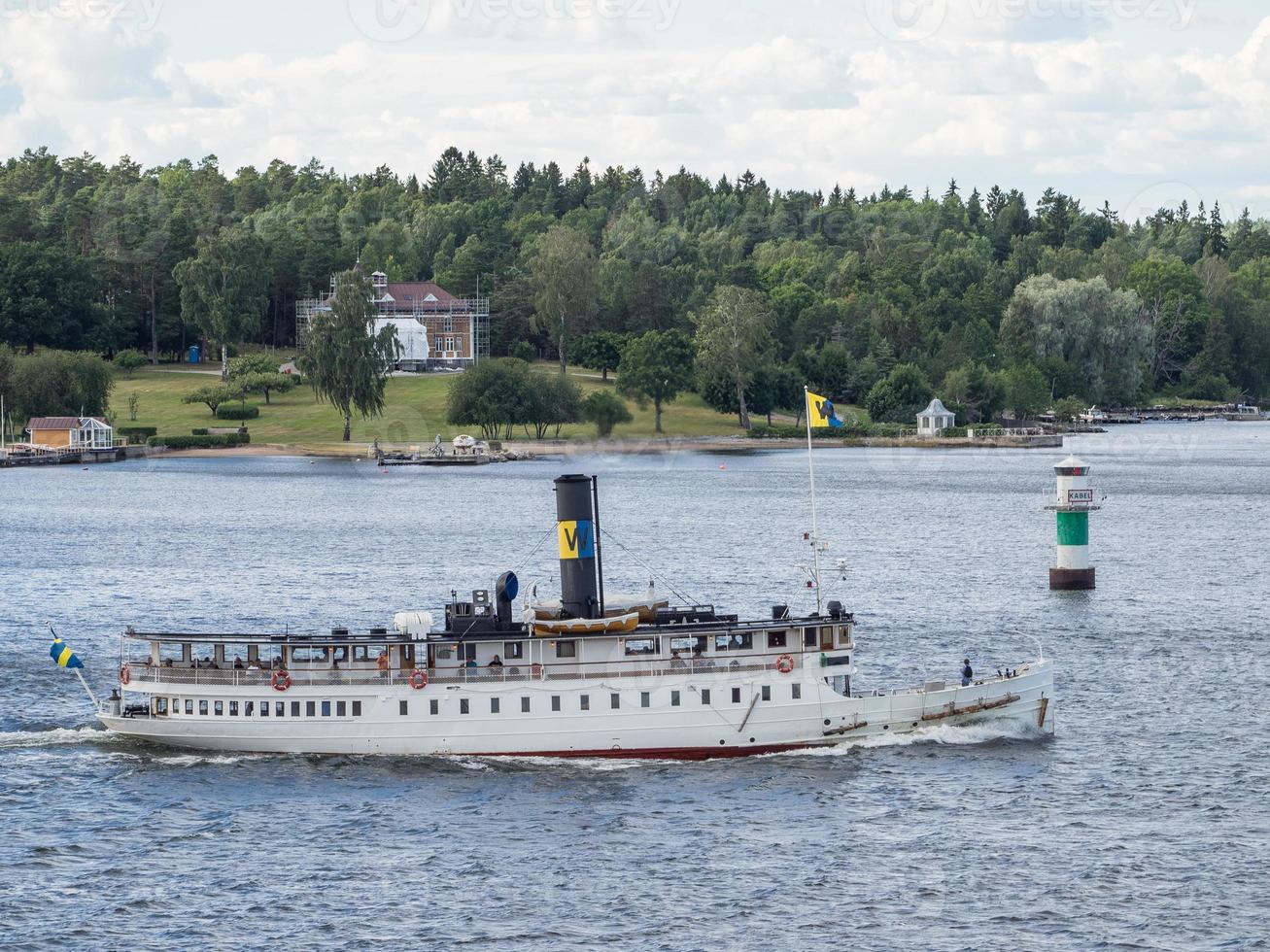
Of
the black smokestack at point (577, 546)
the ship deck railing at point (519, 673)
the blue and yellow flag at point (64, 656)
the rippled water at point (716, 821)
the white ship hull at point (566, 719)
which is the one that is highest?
the black smokestack at point (577, 546)

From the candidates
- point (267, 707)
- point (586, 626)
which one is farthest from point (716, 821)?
point (267, 707)

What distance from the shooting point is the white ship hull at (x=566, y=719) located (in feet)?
177

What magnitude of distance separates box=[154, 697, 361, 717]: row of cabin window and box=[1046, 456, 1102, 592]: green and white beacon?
43223 millimetres

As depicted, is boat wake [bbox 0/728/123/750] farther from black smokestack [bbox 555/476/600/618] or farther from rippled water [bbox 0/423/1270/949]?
black smokestack [bbox 555/476/600/618]

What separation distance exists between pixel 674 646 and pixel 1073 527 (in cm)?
4053

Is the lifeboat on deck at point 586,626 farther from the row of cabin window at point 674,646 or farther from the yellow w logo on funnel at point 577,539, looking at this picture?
the yellow w logo on funnel at point 577,539

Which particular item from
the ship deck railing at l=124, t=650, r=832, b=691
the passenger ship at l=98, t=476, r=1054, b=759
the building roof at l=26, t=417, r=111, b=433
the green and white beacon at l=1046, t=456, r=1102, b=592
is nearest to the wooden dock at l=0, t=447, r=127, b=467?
the building roof at l=26, t=417, r=111, b=433

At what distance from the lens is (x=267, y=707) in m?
54.8

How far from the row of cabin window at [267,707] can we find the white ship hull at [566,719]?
73 millimetres

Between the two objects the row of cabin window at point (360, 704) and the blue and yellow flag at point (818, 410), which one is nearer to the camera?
the row of cabin window at point (360, 704)

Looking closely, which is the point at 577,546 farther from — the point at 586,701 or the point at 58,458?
the point at 58,458

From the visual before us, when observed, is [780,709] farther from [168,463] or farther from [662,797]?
[168,463]

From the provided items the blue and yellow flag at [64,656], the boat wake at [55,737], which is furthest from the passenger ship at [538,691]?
the boat wake at [55,737]

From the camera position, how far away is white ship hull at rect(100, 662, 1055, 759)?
53875mm
